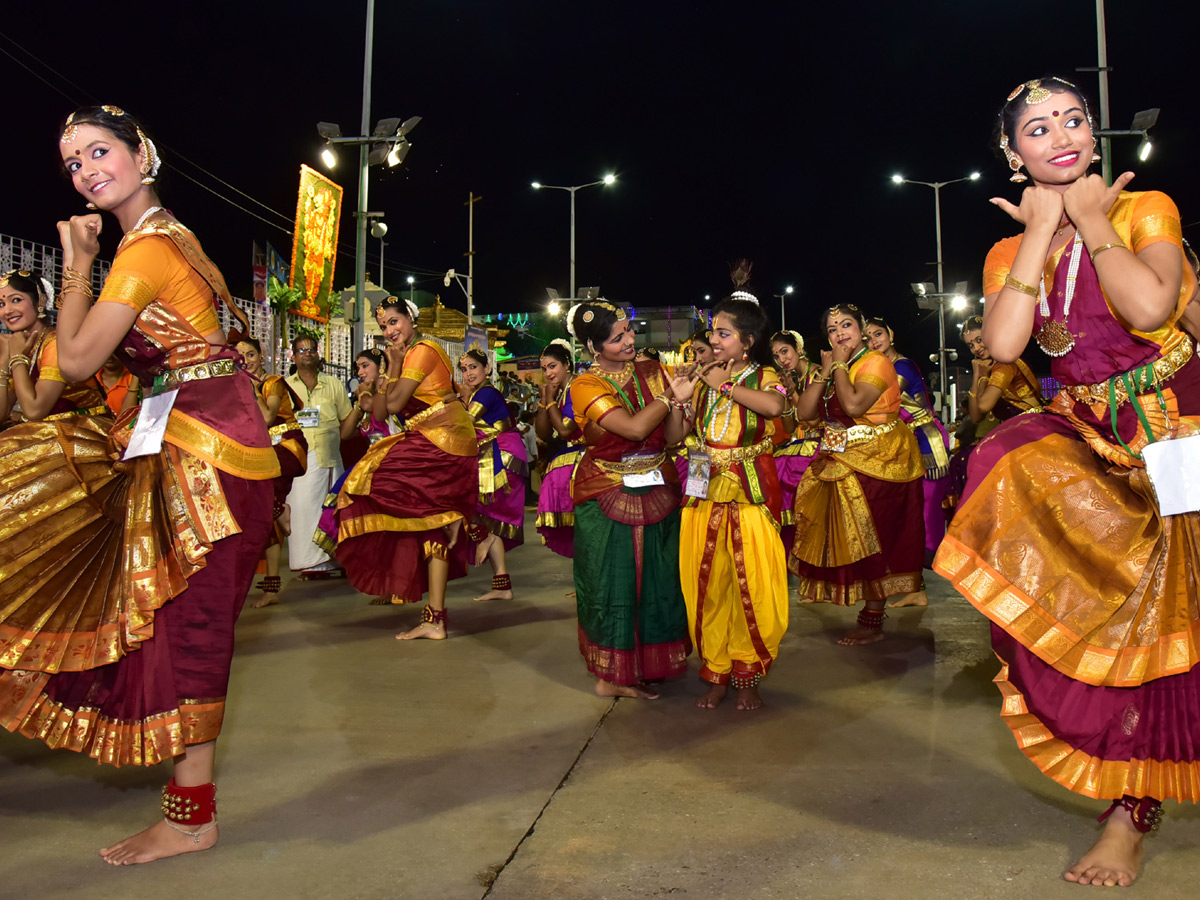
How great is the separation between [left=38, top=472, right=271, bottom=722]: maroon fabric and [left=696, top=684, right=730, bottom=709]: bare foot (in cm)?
198

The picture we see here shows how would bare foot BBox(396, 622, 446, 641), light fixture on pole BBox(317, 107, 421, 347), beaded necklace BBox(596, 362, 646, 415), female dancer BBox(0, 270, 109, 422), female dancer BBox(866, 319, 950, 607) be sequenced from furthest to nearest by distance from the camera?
light fixture on pole BBox(317, 107, 421, 347) < female dancer BBox(866, 319, 950, 607) < bare foot BBox(396, 622, 446, 641) < beaded necklace BBox(596, 362, 646, 415) < female dancer BBox(0, 270, 109, 422)

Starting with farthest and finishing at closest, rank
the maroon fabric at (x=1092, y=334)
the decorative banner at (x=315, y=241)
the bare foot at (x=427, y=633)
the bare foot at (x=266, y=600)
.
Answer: the decorative banner at (x=315, y=241) → the bare foot at (x=266, y=600) → the bare foot at (x=427, y=633) → the maroon fabric at (x=1092, y=334)

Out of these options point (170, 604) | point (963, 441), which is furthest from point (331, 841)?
point (963, 441)

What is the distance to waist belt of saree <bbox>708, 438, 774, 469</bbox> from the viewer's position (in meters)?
4.12

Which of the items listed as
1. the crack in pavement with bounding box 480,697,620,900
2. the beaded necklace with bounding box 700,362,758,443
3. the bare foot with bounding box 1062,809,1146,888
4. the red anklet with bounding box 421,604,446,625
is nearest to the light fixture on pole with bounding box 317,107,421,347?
the red anklet with bounding box 421,604,446,625

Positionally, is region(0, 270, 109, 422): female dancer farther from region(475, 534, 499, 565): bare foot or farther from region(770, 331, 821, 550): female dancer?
region(770, 331, 821, 550): female dancer

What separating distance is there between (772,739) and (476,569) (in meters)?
4.81

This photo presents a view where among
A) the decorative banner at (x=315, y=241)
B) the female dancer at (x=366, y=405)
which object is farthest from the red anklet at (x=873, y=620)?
the decorative banner at (x=315, y=241)

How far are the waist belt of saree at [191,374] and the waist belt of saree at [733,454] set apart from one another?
213cm

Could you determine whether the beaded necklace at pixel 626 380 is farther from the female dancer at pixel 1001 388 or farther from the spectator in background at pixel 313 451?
the spectator in background at pixel 313 451

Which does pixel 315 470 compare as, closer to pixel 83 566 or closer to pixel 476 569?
pixel 476 569

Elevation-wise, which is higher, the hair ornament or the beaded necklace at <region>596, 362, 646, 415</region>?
the hair ornament

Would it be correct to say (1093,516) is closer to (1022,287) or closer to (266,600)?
(1022,287)

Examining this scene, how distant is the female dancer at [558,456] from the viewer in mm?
5367
